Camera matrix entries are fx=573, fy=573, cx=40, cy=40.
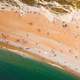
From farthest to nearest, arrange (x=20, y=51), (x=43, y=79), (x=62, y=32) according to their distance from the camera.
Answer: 1. (x=62, y=32)
2. (x=20, y=51)
3. (x=43, y=79)

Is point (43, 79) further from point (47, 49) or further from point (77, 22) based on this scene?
point (77, 22)

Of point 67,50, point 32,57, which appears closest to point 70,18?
point 67,50

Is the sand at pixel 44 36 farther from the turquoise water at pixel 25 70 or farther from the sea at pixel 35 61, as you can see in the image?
the turquoise water at pixel 25 70

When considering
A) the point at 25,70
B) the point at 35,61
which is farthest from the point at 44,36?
the point at 25,70

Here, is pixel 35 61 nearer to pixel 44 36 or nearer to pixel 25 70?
pixel 25 70

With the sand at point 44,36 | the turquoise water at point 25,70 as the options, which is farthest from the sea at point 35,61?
the sand at point 44,36
